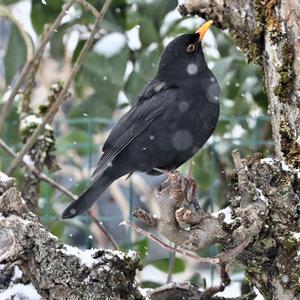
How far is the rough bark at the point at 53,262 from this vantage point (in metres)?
2.50

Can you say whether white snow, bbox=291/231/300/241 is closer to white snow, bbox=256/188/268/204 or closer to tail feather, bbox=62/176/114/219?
white snow, bbox=256/188/268/204

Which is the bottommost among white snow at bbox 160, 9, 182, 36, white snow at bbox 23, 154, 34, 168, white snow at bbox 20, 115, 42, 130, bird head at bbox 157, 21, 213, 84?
white snow at bbox 23, 154, 34, 168

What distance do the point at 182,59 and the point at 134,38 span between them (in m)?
0.66

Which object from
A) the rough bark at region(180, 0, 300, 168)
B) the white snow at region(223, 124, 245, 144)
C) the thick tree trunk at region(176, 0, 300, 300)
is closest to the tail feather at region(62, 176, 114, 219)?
the thick tree trunk at region(176, 0, 300, 300)

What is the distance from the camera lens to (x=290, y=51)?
115 inches

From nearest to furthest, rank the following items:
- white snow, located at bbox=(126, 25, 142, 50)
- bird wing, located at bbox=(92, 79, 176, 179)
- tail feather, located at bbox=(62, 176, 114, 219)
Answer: bird wing, located at bbox=(92, 79, 176, 179) → tail feather, located at bbox=(62, 176, 114, 219) → white snow, located at bbox=(126, 25, 142, 50)

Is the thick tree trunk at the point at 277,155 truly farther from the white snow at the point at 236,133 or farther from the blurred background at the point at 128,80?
the white snow at the point at 236,133

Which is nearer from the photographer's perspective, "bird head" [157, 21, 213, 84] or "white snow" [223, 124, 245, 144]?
"bird head" [157, 21, 213, 84]

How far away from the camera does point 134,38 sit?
4367mm

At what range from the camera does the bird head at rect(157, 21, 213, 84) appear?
3.67 meters

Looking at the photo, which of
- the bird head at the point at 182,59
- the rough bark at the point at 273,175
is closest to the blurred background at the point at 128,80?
the bird head at the point at 182,59

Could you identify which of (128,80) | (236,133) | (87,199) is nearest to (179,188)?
(87,199)

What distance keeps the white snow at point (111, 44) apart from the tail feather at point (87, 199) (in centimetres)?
64

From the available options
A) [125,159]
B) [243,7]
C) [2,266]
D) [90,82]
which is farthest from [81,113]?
[2,266]
